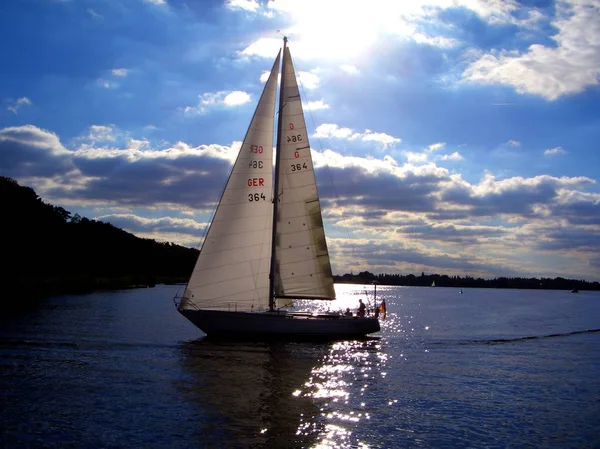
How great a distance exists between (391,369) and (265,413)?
522 inches

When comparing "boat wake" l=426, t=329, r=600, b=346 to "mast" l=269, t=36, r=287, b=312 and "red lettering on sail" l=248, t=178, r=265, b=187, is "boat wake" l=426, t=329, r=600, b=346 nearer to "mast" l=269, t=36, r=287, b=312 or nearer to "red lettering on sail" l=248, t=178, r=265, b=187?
"mast" l=269, t=36, r=287, b=312

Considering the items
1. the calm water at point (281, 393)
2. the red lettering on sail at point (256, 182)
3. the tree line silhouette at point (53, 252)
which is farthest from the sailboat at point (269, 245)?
the tree line silhouette at point (53, 252)

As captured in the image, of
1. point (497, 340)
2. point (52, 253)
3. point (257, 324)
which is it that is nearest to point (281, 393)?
point (257, 324)

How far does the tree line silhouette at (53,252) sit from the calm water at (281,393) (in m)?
50.4

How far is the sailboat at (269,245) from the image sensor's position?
36.2 meters

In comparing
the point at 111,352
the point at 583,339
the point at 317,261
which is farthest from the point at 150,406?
the point at 583,339

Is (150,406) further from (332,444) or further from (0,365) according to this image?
(0,365)

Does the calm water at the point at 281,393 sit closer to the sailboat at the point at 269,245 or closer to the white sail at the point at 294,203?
the sailboat at the point at 269,245

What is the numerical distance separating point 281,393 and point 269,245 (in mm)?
15791

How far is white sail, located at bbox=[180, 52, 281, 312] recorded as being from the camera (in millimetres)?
36156

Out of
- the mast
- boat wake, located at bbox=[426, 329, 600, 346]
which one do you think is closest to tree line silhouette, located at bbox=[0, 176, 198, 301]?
the mast

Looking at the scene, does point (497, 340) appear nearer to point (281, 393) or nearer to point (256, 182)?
point (256, 182)

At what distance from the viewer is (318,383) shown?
2638 cm

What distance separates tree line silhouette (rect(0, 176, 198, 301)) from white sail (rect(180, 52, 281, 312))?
48496mm
